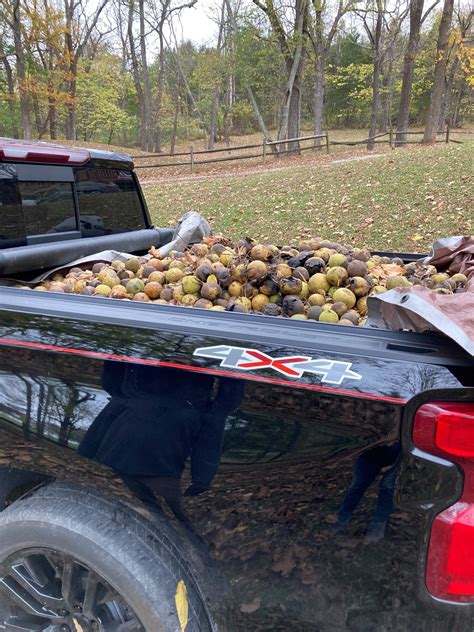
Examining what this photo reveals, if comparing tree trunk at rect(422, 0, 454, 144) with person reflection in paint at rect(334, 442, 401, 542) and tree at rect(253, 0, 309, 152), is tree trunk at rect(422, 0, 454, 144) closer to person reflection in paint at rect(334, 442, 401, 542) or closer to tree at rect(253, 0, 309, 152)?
tree at rect(253, 0, 309, 152)

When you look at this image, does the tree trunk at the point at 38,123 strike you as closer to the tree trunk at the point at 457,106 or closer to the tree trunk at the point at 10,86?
the tree trunk at the point at 10,86

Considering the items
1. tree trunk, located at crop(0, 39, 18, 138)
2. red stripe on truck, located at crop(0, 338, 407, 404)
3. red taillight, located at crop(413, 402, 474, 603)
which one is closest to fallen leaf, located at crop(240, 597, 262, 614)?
red taillight, located at crop(413, 402, 474, 603)

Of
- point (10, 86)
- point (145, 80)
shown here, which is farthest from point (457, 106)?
point (10, 86)

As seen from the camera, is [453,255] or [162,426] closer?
[162,426]

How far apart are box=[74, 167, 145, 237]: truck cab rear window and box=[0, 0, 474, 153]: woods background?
60.7 feet

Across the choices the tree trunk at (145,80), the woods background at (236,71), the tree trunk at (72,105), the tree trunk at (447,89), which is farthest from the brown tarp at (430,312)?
the tree trunk at (447,89)

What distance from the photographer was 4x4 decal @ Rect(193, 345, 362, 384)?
1.41 metres

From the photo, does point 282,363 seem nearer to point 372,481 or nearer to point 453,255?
point 372,481

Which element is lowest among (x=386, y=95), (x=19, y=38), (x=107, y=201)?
(x=107, y=201)

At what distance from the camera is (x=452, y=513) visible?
134cm

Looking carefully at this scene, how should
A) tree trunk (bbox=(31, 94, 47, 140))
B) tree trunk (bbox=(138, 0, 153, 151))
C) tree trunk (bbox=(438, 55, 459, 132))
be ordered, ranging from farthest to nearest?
tree trunk (bbox=(438, 55, 459, 132))
tree trunk (bbox=(31, 94, 47, 140))
tree trunk (bbox=(138, 0, 153, 151))

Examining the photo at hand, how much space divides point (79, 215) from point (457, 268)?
2431 millimetres

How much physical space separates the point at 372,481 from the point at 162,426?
0.66 m

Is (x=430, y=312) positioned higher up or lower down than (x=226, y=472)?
higher up
